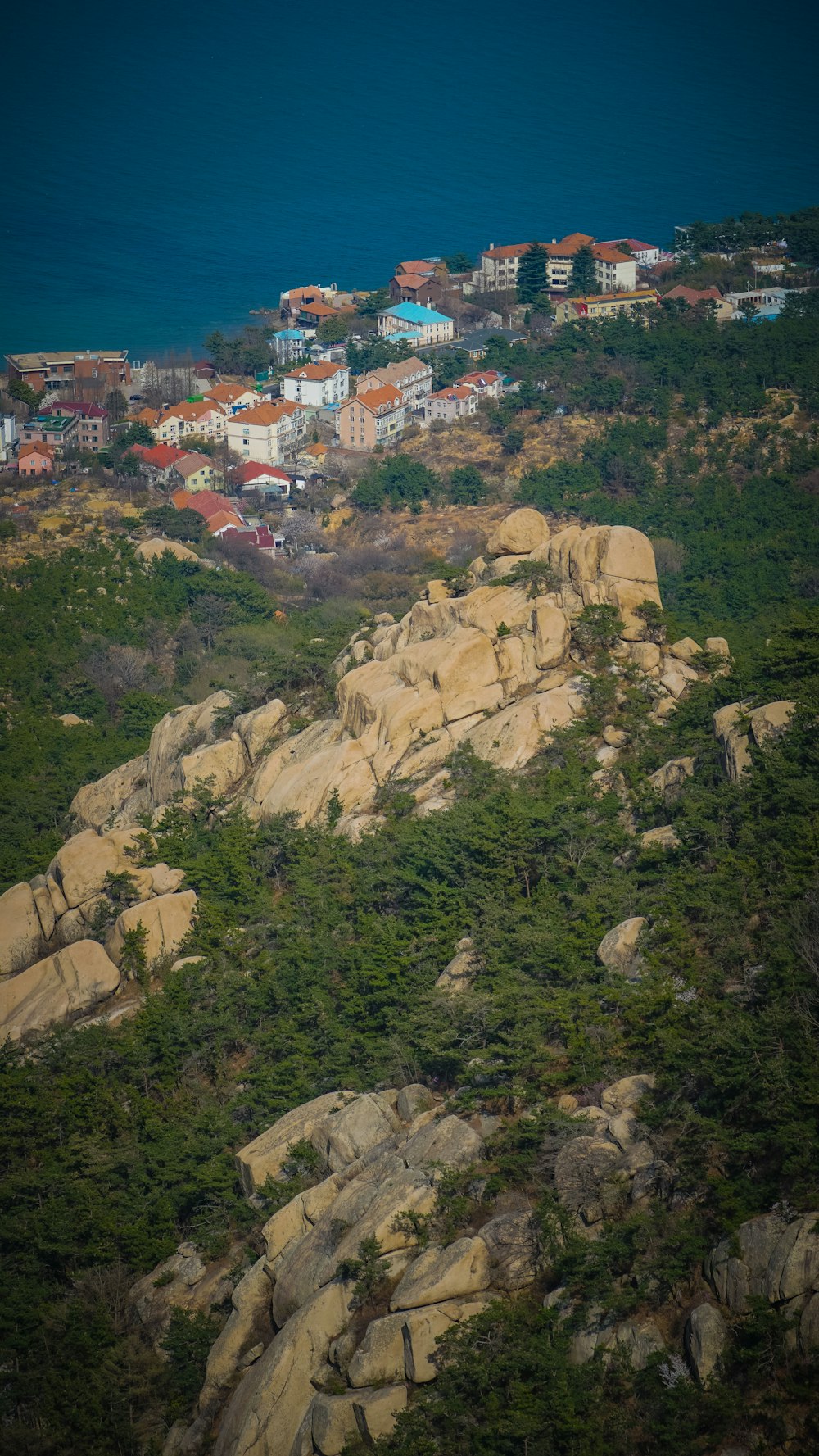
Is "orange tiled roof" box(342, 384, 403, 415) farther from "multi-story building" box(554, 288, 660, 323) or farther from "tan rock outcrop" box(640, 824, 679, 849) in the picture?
"tan rock outcrop" box(640, 824, 679, 849)

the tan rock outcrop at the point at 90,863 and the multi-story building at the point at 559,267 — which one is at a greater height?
the multi-story building at the point at 559,267

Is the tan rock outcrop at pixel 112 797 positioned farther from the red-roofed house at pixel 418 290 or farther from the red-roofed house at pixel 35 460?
the red-roofed house at pixel 418 290

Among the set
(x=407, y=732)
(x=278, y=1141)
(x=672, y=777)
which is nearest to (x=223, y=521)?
(x=407, y=732)

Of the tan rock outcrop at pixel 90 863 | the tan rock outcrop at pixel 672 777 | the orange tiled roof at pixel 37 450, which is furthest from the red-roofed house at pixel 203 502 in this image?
the tan rock outcrop at pixel 672 777

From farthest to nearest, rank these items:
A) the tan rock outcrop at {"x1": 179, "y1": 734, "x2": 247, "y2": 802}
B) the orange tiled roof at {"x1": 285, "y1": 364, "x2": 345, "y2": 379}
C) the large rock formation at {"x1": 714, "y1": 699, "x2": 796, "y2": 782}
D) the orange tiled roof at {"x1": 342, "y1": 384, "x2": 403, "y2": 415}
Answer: the orange tiled roof at {"x1": 285, "y1": 364, "x2": 345, "y2": 379} < the orange tiled roof at {"x1": 342, "y1": 384, "x2": 403, "y2": 415} < the tan rock outcrop at {"x1": 179, "y1": 734, "x2": 247, "y2": 802} < the large rock formation at {"x1": 714, "y1": 699, "x2": 796, "y2": 782}

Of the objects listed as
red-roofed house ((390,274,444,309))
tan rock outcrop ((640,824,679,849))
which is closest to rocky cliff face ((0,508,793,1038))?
tan rock outcrop ((640,824,679,849))
